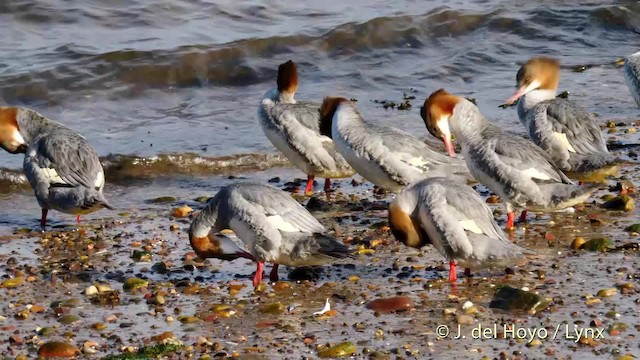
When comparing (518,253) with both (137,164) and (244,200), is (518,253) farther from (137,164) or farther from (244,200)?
(137,164)

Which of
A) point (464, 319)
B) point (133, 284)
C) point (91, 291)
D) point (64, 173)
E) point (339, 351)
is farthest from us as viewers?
point (64, 173)

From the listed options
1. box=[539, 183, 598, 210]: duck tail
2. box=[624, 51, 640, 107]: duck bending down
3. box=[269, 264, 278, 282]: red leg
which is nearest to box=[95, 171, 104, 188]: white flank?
box=[269, 264, 278, 282]: red leg

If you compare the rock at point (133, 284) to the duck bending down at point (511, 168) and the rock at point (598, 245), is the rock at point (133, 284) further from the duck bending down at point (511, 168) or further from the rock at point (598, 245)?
the rock at point (598, 245)

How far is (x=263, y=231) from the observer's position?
8.11 metres

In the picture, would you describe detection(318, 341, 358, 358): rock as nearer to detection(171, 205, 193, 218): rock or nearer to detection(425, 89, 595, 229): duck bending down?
detection(425, 89, 595, 229): duck bending down

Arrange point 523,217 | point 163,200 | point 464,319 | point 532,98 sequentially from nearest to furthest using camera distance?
point 464,319 → point 523,217 → point 163,200 → point 532,98

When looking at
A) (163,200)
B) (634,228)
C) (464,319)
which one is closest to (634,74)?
(634,228)

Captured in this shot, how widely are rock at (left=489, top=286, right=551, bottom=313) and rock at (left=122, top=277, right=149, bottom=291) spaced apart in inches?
93.5

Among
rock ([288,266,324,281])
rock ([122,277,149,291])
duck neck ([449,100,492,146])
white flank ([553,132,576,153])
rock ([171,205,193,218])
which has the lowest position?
rock ([171,205,193,218])

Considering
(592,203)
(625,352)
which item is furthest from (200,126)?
(625,352)

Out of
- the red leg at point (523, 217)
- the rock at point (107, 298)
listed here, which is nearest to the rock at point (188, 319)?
the rock at point (107, 298)

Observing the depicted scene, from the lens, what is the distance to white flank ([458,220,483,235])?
7961mm

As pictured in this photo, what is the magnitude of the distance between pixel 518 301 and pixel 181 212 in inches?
154

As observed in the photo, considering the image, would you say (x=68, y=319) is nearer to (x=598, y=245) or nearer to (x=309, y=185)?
(x=598, y=245)
